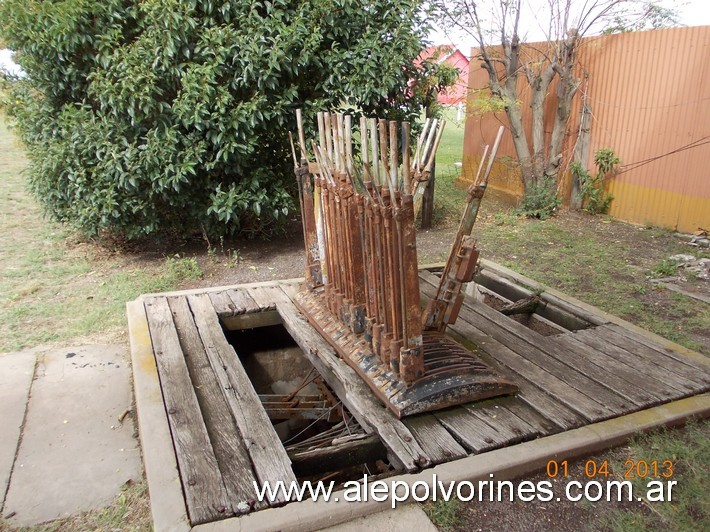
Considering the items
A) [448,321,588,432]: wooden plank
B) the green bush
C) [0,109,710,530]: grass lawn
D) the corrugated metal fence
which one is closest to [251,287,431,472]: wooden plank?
[0,109,710,530]: grass lawn

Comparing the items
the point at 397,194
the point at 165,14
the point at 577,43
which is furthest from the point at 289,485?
the point at 577,43

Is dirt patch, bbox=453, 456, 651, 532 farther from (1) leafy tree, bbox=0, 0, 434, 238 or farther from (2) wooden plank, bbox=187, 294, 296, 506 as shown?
(1) leafy tree, bbox=0, 0, 434, 238

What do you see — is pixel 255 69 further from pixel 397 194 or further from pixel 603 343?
pixel 603 343

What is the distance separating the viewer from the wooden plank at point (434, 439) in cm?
245

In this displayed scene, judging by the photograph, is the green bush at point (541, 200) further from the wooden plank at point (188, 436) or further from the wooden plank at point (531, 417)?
the wooden plank at point (188, 436)

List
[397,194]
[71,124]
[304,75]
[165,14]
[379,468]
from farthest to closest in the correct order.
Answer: [304,75], [71,124], [165,14], [379,468], [397,194]

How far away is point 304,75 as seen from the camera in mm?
6180

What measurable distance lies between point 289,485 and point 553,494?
110 cm

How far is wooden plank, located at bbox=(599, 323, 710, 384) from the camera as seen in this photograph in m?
3.18

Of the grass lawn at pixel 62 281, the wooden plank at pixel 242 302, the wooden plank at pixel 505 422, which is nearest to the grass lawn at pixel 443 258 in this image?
the grass lawn at pixel 62 281

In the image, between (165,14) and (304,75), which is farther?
(304,75)

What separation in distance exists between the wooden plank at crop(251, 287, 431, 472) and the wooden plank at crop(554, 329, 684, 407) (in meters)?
1.27

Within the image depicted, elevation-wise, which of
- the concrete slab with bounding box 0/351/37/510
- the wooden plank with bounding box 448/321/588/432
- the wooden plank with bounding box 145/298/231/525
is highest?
the wooden plank with bounding box 145/298/231/525

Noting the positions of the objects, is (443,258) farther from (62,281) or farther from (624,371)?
(62,281)
